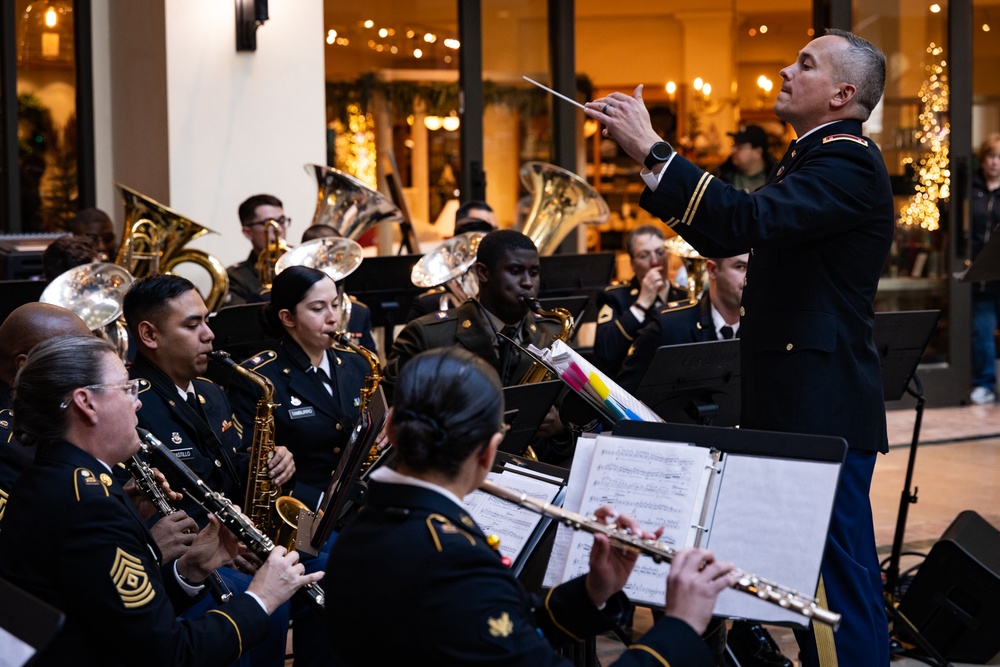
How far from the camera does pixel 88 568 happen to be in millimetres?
2365

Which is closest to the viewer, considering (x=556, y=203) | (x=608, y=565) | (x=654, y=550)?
(x=654, y=550)

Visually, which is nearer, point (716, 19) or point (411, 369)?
point (411, 369)

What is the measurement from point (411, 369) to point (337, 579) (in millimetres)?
366

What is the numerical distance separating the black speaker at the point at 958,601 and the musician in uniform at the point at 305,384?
201 cm

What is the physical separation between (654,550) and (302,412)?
2.26 metres

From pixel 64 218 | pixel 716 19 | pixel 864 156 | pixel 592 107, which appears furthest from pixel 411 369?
pixel 716 19

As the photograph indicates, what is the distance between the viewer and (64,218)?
7449 millimetres

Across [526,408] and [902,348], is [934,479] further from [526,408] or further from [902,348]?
[526,408]

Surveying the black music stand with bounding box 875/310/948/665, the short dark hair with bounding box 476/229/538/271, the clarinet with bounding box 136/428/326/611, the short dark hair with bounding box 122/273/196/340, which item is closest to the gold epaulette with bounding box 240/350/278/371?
Answer: the short dark hair with bounding box 122/273/196/340

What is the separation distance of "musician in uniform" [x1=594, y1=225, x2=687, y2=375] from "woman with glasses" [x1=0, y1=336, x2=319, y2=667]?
279cm

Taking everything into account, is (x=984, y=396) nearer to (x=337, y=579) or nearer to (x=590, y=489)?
(x=590, y=489)

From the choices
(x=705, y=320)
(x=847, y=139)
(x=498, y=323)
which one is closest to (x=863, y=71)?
(x=847, y=139)

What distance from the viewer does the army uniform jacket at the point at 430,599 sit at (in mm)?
1927

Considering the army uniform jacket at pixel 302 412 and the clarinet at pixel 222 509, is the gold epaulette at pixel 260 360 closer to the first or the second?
the army uniform jacket at pixel 302 412
